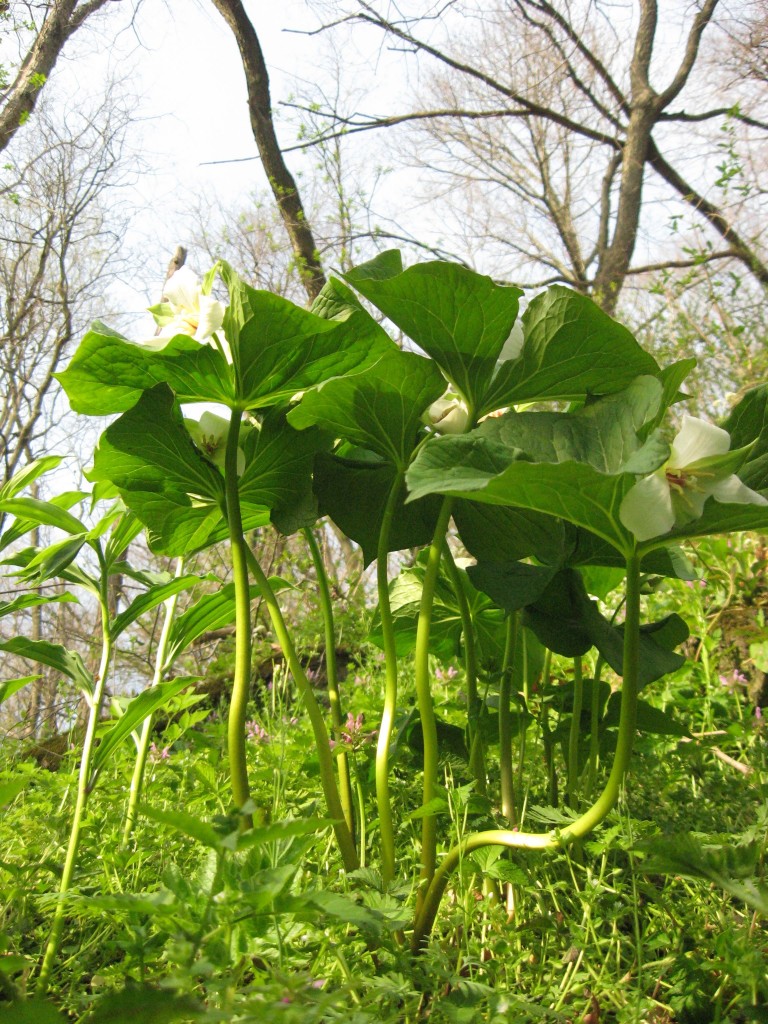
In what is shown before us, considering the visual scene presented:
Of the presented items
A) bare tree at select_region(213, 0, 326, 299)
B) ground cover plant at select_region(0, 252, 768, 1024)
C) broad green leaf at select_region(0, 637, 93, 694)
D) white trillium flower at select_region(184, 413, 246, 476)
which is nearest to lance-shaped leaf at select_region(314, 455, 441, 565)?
ground cover plant at select_region(0, 252, 768, 1024)

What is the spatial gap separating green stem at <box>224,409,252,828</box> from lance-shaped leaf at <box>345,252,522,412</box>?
0.24m

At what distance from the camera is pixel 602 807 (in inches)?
27.1

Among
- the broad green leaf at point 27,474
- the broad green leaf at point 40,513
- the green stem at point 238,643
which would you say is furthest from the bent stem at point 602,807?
the broad green leaf at point 27,474

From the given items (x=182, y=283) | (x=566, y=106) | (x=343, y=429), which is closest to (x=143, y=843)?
(x=343, y=429)

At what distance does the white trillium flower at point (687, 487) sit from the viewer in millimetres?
689

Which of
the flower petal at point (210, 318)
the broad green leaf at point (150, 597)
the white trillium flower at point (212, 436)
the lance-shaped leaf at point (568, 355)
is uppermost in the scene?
the flower petal at point (210, 318)

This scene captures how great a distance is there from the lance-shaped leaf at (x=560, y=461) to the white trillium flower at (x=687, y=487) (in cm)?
2

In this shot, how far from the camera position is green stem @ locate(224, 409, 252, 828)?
31.8 inches

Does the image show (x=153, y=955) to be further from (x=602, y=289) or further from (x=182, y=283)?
(x=602, y=289)

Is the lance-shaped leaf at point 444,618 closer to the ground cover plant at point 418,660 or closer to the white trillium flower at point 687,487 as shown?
the ground cover plant at point 418,660

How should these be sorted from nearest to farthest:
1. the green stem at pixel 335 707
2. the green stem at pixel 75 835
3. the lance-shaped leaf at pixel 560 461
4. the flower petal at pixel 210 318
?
the lance-shaped leaf at pixel 560 461, the green stem at pixel 75 835, the flower petal at pixel 210 318, the green stem at pixel 335 707

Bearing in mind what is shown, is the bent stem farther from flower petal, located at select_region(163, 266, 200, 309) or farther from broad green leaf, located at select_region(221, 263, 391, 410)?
flower petal, located at select_region(163, 266, 200, 309)

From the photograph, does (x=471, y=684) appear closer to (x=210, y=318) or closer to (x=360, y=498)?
(x=360, y=498)

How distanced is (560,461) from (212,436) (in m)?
0.46
